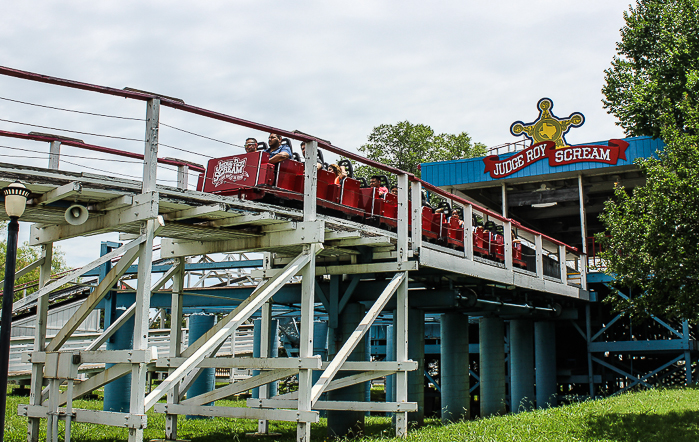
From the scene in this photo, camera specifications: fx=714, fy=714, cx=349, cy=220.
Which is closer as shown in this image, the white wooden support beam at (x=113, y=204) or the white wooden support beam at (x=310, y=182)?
the white wooden support beam at (x=113, y=204)

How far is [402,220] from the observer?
11.6 metres

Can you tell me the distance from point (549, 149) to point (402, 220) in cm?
1409

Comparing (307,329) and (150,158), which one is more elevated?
(150,158)

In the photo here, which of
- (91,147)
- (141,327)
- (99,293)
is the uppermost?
(91,147)

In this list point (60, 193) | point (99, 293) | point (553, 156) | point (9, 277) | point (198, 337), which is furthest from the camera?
point (553, 156)

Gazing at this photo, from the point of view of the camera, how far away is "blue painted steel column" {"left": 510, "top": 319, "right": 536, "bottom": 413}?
18.6 m

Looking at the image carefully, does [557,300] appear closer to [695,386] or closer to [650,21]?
[695,386]

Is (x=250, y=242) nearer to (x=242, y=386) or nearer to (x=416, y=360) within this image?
(x=242, y=386)

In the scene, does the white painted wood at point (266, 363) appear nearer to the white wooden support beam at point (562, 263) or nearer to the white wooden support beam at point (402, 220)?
the white wooden support beam at point (402, 220)

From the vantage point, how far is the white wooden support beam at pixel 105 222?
8.37m

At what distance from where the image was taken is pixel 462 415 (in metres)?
15.3

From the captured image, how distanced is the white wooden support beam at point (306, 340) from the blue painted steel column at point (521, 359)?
33.5 feet

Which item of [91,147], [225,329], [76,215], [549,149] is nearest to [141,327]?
[225,329]

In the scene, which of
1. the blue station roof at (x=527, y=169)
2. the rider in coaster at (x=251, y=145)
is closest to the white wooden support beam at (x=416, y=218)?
the rider in coaster at (x=251, y=145)
